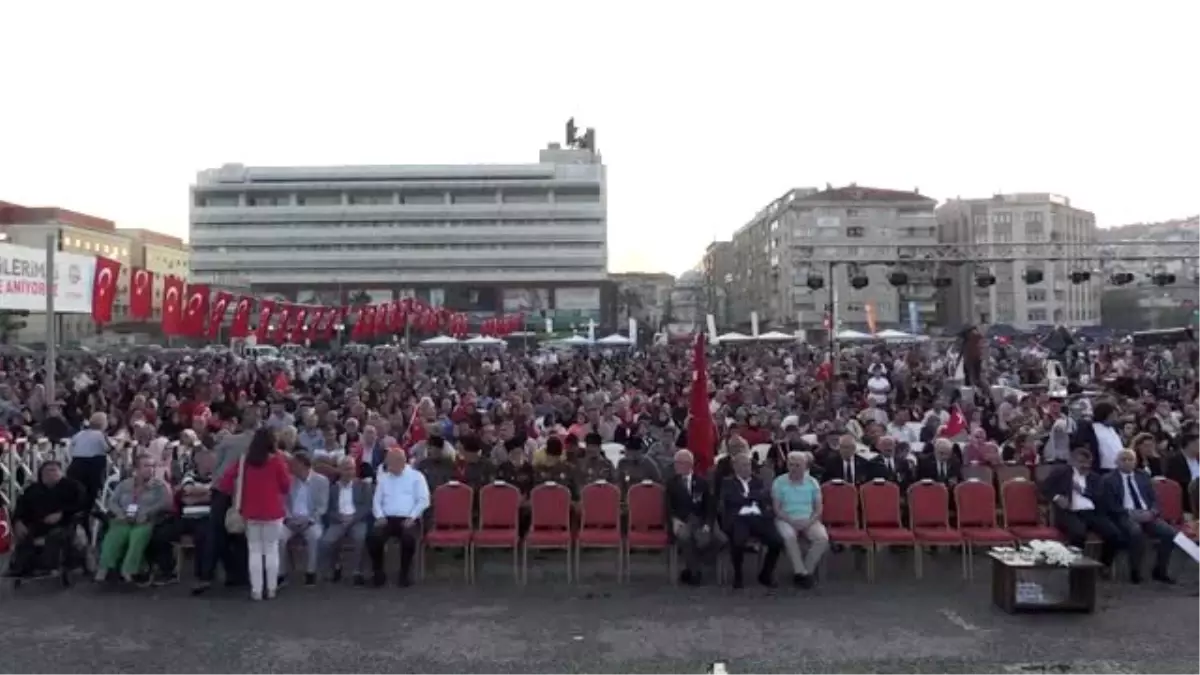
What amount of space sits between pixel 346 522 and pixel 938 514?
16.6 ft

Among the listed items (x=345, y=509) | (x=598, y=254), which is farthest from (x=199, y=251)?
(x=345, y=509)

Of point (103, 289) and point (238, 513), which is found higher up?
point (103, 289)

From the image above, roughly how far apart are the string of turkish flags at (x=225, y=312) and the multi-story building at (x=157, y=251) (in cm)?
9953

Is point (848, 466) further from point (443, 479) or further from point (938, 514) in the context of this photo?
point (443, 479)

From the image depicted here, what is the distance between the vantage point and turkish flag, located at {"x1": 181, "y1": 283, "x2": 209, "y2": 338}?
1716cm

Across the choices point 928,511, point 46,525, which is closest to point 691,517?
point 928,511

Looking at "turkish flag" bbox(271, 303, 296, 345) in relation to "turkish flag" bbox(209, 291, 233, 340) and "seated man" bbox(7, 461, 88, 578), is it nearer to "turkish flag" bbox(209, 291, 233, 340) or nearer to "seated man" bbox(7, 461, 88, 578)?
"turkish flag" bbox(209, 291, 233, 340)

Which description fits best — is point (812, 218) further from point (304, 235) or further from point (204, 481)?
point (204, 481)

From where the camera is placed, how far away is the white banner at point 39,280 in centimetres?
1344

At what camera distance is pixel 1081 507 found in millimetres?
8906

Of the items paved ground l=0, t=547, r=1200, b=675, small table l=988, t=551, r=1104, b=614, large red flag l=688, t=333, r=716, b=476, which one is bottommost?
paved ground l=0, t=547, r=1200, b=675

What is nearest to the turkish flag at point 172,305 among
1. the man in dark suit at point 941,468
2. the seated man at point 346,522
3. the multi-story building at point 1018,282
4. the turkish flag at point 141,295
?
the turkish flag at point 141,295

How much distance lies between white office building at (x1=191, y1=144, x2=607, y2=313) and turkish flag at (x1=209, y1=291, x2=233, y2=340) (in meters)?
86.5

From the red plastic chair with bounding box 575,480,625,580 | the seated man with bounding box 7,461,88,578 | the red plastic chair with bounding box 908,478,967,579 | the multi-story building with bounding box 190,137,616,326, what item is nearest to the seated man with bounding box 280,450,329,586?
the seated man with bounding box 7,461,88,578
